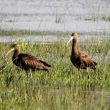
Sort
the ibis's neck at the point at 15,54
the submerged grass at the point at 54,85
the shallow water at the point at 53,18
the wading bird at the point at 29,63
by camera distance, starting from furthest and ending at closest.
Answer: the shallow water at the point at 53,18
the ibis's neck at the point at 15,54
the wading bird at the point at 29,63
the submerged grass at the point at 54,85

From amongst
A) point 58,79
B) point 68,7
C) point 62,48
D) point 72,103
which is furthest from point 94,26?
point 72,103

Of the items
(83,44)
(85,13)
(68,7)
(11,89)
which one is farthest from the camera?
(68,7)

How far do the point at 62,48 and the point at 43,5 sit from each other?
65.5 ft

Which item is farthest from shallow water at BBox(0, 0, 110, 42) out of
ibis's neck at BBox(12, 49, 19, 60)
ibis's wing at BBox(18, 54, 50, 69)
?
ibis's wing at BBox(18, 54, 50, 69)

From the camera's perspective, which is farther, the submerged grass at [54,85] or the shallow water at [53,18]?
the shallow water at [53,18]

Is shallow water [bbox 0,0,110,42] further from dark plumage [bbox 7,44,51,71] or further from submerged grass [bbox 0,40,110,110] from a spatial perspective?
dark plumage [bbox 7,44,51,71]

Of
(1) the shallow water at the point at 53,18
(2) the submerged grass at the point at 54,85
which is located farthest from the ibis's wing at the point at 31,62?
(1) the shallow water at the point at 53,18

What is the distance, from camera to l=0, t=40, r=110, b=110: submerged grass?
1016cm

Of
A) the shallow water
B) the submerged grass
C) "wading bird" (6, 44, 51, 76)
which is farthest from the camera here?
the shallow water

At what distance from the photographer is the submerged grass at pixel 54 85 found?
33.3 feet

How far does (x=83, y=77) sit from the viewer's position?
12.9m

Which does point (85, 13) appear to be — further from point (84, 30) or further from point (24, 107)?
point (24, 107)

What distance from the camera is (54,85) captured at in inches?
484

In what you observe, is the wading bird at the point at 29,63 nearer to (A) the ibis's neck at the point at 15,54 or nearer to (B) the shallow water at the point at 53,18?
(A) the ibis's neck at the point at 15,54
